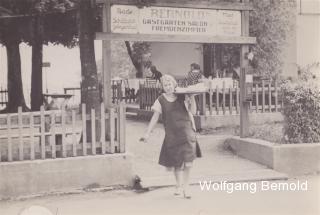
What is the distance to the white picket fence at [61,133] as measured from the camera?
7.10m

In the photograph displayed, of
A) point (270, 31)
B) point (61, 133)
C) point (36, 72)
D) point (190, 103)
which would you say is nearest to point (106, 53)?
point (61, 133)

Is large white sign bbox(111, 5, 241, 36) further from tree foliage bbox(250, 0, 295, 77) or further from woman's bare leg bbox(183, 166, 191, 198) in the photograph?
tree foliage bbox(250, 0, 295, 77)

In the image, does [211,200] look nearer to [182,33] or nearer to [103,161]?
[103,161]

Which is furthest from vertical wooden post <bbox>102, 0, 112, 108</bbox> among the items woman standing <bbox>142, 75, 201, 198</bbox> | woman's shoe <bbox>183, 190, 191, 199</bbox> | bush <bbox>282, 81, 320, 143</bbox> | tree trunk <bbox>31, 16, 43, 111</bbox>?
tree trunk <bbox>31, 16, 43, 111</bbox>

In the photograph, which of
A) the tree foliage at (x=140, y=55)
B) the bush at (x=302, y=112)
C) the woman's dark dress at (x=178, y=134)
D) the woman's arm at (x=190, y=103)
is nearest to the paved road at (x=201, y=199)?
the woman's dark dress at (x=178, y=134)

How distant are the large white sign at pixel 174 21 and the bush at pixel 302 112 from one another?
56.7 inches

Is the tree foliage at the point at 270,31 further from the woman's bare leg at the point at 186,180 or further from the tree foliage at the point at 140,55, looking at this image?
the woman's bare leg at the point at 186,180

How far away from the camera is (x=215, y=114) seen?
1238 cm

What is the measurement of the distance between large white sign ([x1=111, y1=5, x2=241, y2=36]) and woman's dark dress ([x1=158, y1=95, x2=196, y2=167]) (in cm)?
183

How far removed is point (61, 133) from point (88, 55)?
60.0 inches

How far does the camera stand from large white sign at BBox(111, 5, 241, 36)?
8.12 metres

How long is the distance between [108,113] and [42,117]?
3.06ft

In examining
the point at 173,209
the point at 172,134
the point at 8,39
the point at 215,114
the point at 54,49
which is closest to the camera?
the point at 173,209

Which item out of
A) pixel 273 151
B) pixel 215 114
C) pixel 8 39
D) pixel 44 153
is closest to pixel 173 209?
pixel 44 153
